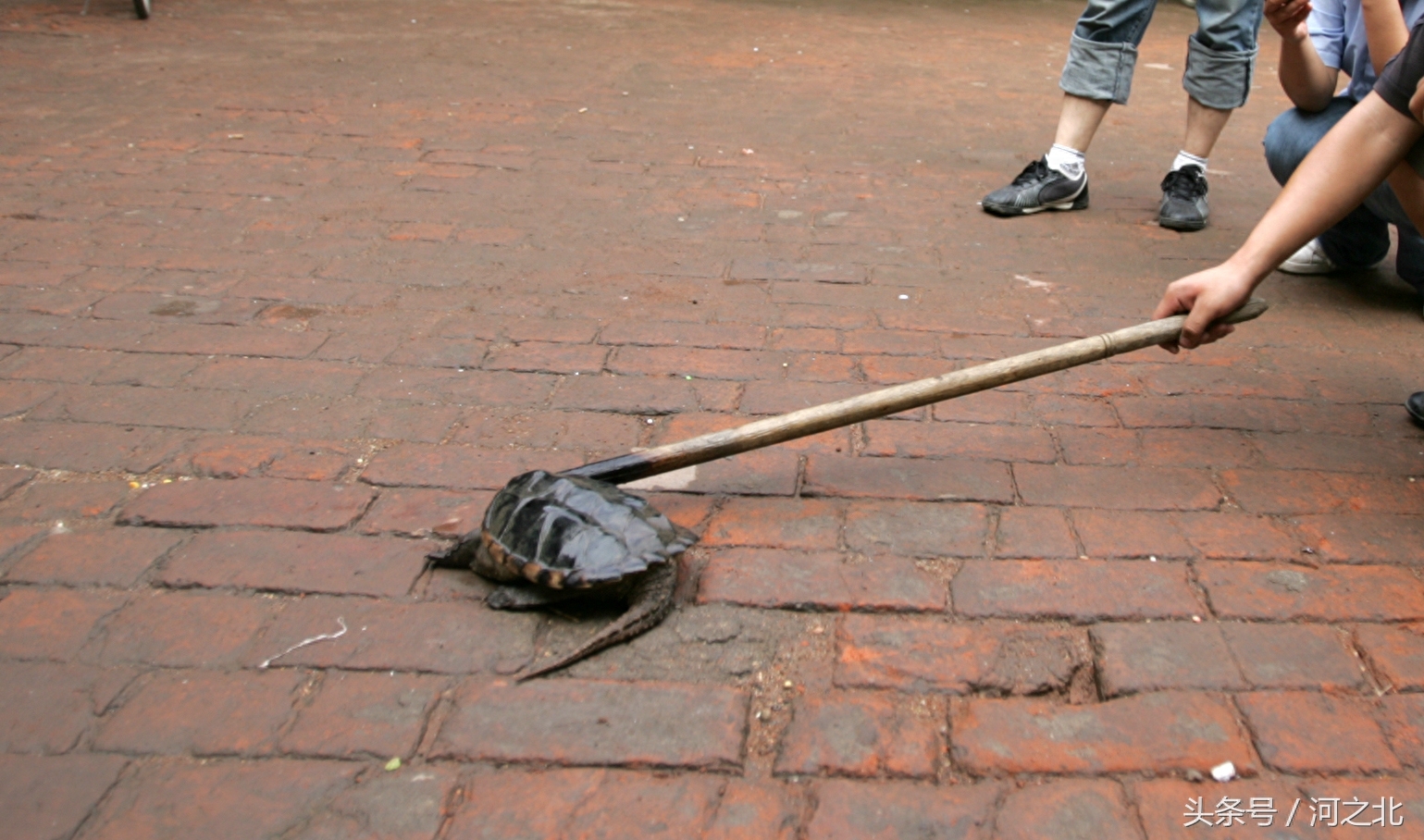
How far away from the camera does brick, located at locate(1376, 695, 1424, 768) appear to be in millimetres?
1842

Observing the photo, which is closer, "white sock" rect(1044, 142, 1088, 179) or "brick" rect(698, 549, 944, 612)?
"brick" rect(698, 549, 944, 612)

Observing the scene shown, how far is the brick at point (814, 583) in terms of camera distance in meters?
2.20

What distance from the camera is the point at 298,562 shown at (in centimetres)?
229

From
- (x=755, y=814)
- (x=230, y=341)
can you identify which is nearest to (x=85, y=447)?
(x=230, y=341)

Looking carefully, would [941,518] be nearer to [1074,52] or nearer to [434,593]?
[434,593]

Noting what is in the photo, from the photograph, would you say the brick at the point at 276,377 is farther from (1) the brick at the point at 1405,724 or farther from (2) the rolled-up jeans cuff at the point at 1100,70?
(2) the rolled-up jeans cuff at the point at 1100,70

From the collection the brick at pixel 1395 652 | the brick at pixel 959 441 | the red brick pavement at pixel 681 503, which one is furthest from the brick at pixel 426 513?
the brick at pixel 1395 652

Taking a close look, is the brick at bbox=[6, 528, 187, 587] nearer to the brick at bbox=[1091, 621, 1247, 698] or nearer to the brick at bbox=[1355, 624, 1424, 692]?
the brick at bbox=[1091, 621, 1247, 698]

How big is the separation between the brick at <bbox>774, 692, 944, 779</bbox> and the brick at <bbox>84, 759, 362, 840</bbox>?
73cm

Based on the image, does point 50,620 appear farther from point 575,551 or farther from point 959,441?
point 959,441

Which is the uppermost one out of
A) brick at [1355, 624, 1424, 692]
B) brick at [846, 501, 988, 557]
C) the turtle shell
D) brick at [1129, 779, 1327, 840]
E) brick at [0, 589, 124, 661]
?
the turtle shell

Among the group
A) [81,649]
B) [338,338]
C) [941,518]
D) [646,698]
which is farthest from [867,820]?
[338,338]

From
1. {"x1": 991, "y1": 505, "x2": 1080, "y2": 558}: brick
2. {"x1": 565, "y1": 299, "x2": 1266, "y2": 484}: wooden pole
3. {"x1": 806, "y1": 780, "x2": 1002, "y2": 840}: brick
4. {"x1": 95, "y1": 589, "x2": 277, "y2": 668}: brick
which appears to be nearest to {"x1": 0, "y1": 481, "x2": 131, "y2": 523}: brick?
{"x1": 95, "y1": 589, "x2": 277, "y2": 668}: brick

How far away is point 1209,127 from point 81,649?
4423 millimetres
